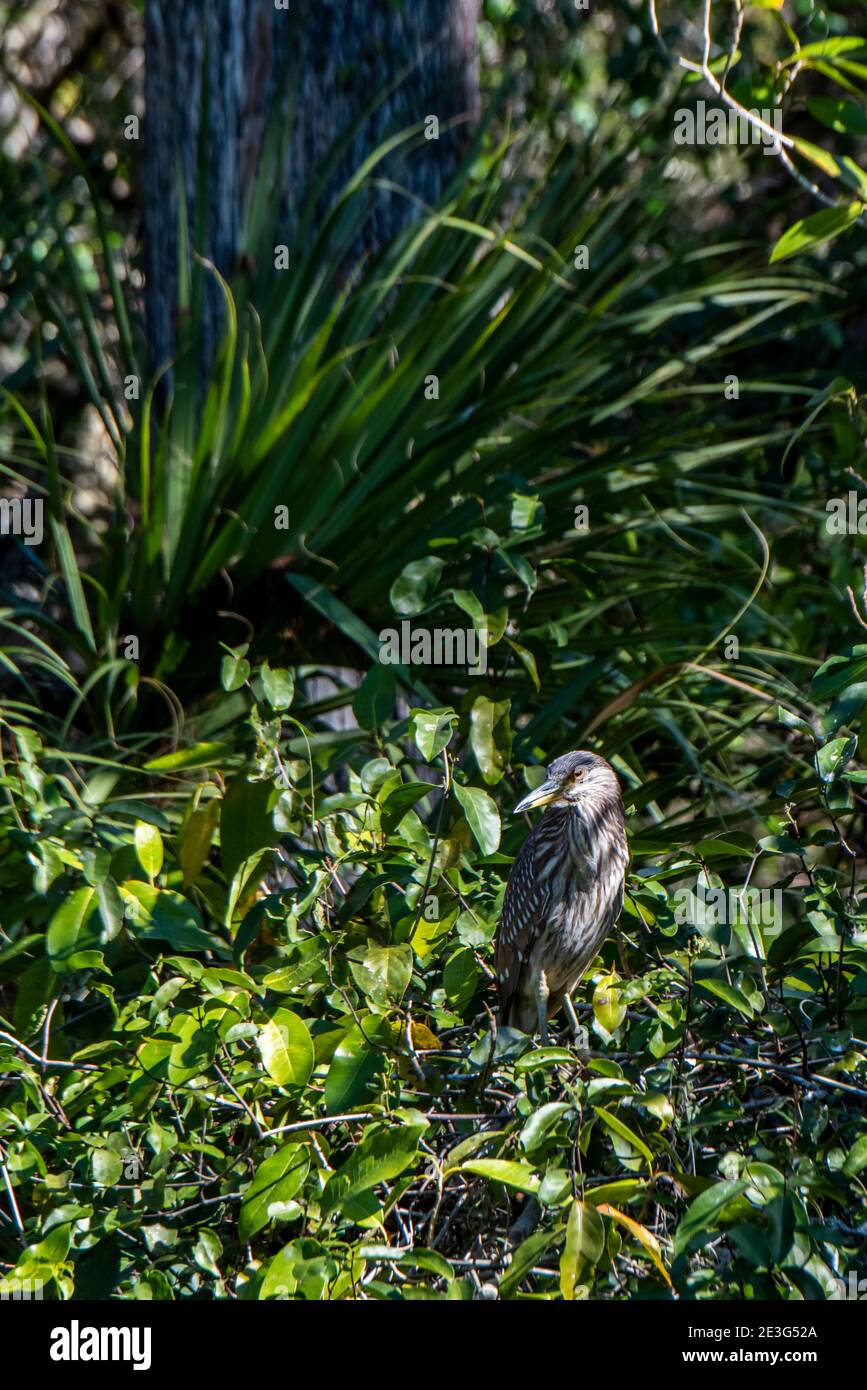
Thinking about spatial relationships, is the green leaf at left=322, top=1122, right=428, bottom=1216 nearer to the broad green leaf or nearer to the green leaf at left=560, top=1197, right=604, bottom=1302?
the green leaf at left=560, top=1197, right=604, bottom=1302

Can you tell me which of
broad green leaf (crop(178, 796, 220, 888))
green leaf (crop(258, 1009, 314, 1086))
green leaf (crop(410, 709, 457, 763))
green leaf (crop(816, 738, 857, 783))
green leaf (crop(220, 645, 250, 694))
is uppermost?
green leaf (crop(220, 645, 250, 694))

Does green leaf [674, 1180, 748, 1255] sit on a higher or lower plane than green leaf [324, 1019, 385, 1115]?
lower

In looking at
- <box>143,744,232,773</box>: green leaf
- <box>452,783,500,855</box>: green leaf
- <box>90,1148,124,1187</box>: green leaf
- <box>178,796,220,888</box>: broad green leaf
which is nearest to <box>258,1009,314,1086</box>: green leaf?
<box>90,1148,124,1187</box>: green leaf

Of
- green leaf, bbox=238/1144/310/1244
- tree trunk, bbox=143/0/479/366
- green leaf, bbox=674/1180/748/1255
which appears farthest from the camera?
tree trunk, bbox=143/0/479/366

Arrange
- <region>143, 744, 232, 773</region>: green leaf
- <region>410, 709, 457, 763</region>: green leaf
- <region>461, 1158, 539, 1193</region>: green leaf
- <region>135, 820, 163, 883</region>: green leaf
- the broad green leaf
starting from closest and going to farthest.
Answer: <region>461, 1158, 539, 1193</region>: green leaf, <region>410, 709, 457, 763</region>: green leaf, <region>135, 820, 163, 883</region>: green leaf, the broad green leaf, <region>143, 744, 232, 773</region>: green leaf

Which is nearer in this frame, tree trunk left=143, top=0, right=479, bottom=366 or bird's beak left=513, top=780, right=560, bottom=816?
bird's beak left=513, top=780, right=560, bottom=816

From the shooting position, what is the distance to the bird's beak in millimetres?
2477

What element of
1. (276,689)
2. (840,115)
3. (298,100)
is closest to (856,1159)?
(276,689)

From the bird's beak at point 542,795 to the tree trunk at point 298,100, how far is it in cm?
226

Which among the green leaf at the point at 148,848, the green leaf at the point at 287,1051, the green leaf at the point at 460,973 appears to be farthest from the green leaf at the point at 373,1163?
the green leaf at the point at 148,848

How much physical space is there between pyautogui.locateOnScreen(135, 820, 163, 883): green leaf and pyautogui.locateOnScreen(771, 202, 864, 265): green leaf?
157cm

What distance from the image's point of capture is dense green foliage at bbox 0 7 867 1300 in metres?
1.88
